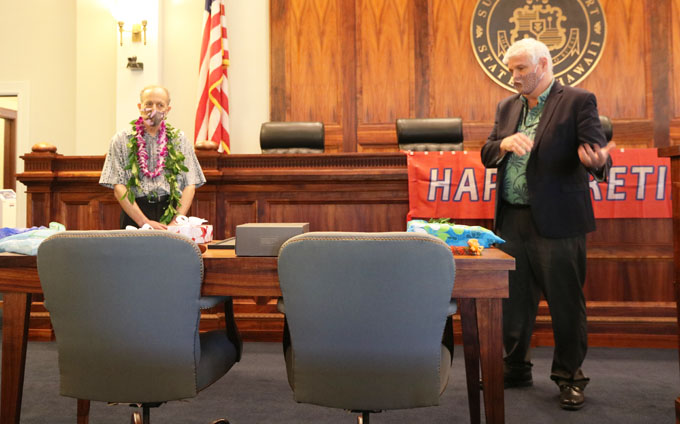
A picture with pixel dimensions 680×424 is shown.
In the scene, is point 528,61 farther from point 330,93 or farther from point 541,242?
point 330,93

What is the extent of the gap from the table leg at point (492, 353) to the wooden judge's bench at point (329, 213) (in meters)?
1.81

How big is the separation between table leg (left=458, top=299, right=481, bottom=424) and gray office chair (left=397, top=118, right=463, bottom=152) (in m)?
2.57

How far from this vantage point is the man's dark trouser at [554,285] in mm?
2170

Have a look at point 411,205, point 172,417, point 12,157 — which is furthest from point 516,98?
point 12,157

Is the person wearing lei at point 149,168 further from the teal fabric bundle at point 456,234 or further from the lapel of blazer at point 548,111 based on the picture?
the lapel of blazer at point 548,111

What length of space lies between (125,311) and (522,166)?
1.71 meters

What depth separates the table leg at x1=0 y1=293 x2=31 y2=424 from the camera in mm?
1525

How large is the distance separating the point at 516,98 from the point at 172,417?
6.72 feet

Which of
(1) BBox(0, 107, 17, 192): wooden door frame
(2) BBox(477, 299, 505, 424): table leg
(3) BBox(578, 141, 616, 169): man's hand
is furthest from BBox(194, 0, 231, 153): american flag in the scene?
(2) BBox(477, 299, 505, 424): table leg

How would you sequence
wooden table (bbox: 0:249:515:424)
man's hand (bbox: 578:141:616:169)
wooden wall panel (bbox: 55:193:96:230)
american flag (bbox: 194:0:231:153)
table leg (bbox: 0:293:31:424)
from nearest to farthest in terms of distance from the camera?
wooden table (bbox: 0:249:515:424)
table leg (bbox: 0:293:31:424)
man's hand (bbox: 578:141:616:169)
wooden wall panel (bbox: 55:193:96:230)
american flag (bbox: 194:0:231:153)

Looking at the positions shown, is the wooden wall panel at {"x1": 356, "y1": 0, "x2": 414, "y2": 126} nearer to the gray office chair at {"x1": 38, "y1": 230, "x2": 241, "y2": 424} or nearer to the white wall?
the white wall

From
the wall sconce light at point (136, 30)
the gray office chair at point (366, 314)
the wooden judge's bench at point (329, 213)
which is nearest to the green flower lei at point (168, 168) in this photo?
the wooden judge's bench at point (329, 213)

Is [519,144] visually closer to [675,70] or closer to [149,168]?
[149,168]

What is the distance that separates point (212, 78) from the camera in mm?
5180
